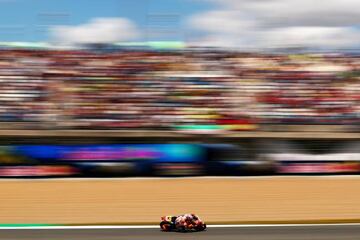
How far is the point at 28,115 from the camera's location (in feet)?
58.5

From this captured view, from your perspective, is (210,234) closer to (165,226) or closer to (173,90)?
(165,226)

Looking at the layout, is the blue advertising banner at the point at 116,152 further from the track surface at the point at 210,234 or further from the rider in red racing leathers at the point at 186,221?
the rider in red racing leathers at the point at 186,221

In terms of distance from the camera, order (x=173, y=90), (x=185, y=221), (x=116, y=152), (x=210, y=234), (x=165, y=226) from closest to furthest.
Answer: (x=185, y=221)
(x=210, y=234)
(x=165, y=226)
(x=116, y=152)
(x=173, y=90)

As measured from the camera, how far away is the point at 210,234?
8.98 m

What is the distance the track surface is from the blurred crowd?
8.21m

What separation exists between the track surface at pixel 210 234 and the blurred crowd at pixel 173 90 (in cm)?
821

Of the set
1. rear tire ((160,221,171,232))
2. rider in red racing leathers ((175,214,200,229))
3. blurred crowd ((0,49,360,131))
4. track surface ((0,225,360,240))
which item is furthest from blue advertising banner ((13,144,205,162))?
rider in red racing leathers ((175,214,200,229))

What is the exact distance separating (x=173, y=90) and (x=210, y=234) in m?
11.0

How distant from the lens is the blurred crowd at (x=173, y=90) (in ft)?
59.4

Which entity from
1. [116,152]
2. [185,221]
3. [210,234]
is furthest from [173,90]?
[185,221]

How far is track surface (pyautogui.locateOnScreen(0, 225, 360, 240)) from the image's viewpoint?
8789 millimetres

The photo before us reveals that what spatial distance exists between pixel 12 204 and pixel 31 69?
839 centimetres

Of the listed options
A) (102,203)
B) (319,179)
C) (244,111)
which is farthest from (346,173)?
(102,203)

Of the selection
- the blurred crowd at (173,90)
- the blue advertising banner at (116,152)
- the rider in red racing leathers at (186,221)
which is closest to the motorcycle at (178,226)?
the rider in red racing leathers at (186,221)
